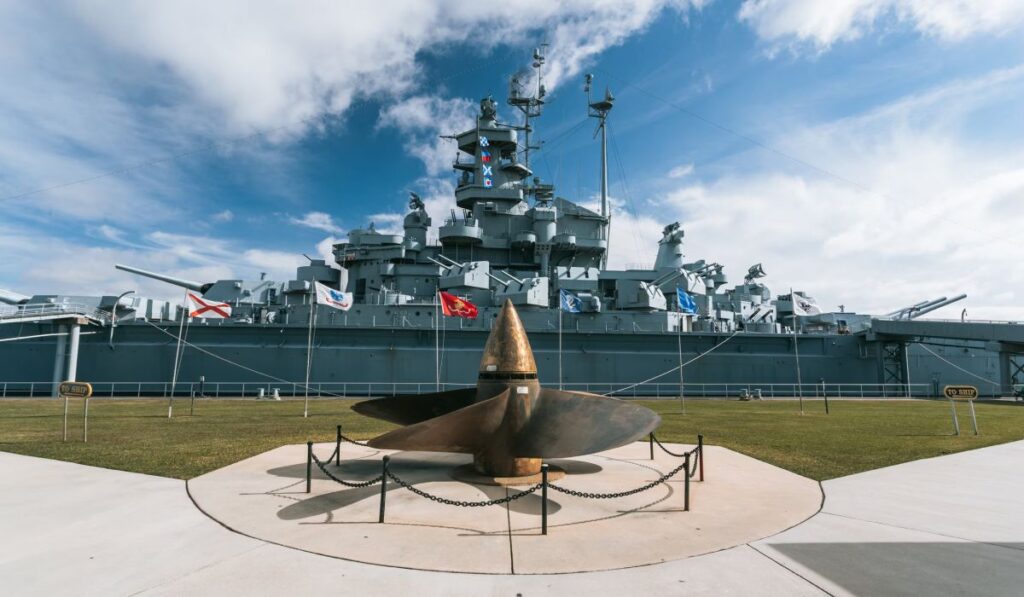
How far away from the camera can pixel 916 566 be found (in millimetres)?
4227

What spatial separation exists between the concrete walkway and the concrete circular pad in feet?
0.73

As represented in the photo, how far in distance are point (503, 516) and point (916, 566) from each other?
3787mm

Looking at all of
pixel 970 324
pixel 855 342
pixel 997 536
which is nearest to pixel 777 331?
pixel 855 342

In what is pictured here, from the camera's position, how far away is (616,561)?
440 cm

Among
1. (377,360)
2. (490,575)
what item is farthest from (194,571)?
(377,360)

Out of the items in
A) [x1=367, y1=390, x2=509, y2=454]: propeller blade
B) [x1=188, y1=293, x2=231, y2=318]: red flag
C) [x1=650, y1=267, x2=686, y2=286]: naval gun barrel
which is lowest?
[x1=367, y1=390, x2=509, y2=454]: propeller blade

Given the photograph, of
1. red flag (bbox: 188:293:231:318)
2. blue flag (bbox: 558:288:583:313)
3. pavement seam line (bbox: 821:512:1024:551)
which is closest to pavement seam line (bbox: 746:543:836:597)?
pavement seam line (bbox: 821:512:1024:551)

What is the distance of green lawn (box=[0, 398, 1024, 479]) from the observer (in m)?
8.75

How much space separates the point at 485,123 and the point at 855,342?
30.0 m

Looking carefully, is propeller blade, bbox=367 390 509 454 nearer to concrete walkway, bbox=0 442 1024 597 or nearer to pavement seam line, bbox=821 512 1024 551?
concrete walkway, bbox=0 442 1024 597

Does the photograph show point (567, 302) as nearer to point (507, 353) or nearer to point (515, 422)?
point (507, 353)

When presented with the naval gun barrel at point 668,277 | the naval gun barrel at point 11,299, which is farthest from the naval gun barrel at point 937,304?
the naval gun barrel at point 11,299

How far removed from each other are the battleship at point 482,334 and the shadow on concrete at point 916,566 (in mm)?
17621

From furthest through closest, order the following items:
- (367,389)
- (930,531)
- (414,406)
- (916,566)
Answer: (367,389), (414,406), (930,531), (916,566)
